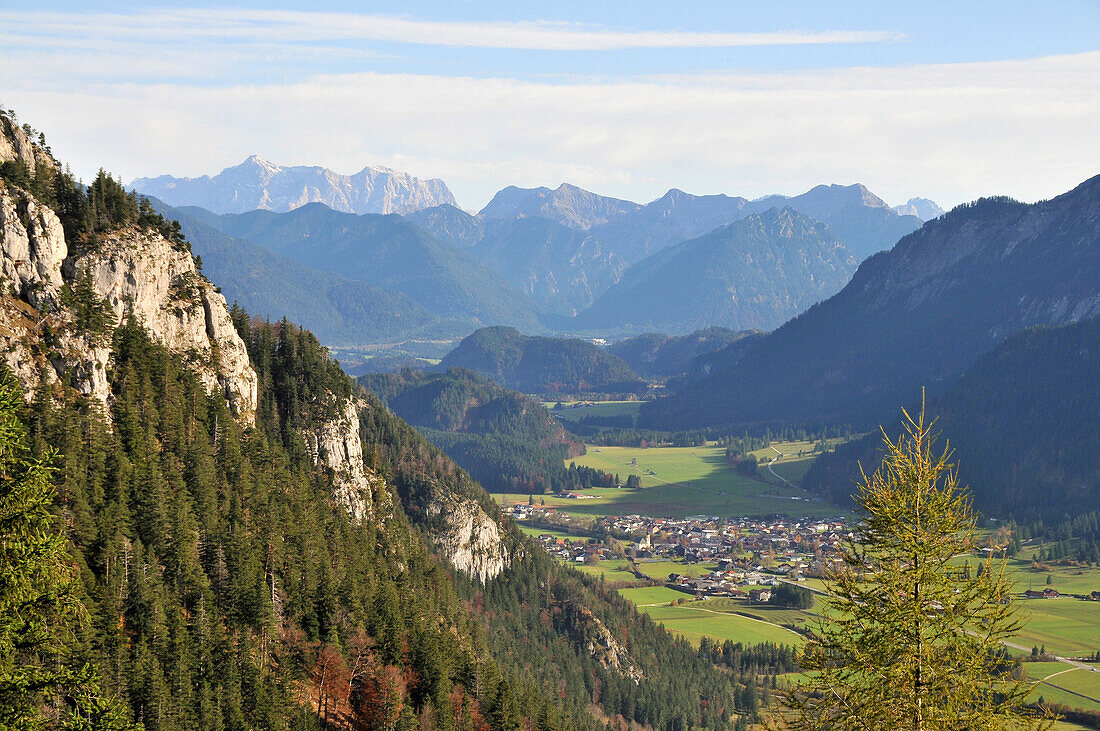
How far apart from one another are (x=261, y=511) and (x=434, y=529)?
7636 centimetres

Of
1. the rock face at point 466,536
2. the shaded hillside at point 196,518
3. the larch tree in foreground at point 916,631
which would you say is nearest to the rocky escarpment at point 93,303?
the shaded hillside at point 196,518

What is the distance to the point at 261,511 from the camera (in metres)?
97.4

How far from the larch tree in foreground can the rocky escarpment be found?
72.1 metres

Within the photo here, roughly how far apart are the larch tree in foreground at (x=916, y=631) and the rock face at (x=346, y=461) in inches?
4099

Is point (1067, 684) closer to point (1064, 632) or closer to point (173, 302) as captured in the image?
point (1064, 632)

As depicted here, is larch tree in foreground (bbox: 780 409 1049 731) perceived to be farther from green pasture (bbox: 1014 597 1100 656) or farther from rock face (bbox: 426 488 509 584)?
green pasture (bbox: 1014 597 1100 656)

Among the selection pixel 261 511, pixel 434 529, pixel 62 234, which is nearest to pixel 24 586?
pixel 261 511

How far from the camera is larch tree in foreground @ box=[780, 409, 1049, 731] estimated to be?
3100 cm

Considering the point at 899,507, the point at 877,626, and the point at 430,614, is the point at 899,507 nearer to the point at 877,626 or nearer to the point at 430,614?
the point at 877,626

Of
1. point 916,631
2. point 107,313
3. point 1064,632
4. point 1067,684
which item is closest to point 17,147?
point 107,313

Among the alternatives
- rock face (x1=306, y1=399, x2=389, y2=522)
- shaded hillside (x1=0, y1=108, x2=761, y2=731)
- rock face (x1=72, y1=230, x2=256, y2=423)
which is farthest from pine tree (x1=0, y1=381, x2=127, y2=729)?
rock face (x1=306, y1=399, x2=389, y2=522)

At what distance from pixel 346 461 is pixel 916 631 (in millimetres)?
113637

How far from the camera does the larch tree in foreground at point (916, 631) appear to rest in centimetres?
3100

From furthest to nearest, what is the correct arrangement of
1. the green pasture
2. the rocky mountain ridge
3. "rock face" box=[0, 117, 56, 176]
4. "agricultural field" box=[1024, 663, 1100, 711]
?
the green pasture
"agricultural field" box=[1024, 663, 1100, 711]
"rock face" box=[0, 117, 56, 176]
the rocky mountain ridge
